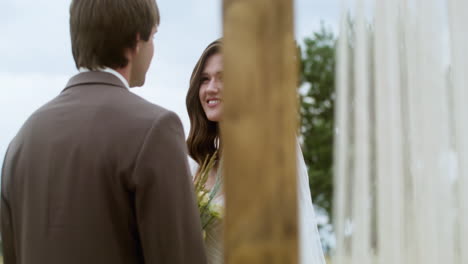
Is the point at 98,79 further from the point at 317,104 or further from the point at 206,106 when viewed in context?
the point at 317,104

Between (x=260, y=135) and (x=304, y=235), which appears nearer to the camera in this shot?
(x=260, y=135)

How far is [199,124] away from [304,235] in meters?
1.03

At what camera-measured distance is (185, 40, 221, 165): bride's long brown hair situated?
341 centimetres

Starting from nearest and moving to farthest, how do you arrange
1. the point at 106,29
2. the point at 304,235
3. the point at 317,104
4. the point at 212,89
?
the point at 106,29, the point at 304,235, the point at 212,89, the point at 317,104

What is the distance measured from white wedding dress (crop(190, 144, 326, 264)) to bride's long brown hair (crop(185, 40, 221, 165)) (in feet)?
2.16

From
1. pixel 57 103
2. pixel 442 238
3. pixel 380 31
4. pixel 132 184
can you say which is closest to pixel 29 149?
pixel 57 103

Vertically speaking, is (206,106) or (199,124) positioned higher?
(206,106)

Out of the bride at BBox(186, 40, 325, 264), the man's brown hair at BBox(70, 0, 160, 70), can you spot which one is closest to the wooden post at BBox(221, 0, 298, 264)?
the man's brown hair at BBox(70, 0, 160, 70)

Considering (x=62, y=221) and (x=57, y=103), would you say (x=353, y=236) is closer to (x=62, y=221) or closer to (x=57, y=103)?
(x=62, y=221)

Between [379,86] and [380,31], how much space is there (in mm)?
171

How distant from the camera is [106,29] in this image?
5.95ft

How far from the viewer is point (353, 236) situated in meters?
1.75

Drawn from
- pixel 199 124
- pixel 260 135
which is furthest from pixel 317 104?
pixel 260 135

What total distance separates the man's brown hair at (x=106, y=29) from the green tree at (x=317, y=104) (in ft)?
75.3
